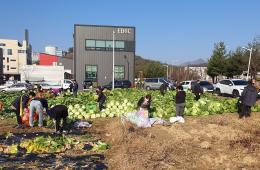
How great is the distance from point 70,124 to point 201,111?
703 cm

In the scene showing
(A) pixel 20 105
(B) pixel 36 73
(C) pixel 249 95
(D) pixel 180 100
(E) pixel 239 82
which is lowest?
(A) pixel 20 105

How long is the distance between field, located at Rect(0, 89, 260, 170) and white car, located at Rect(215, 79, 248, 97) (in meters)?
17.5

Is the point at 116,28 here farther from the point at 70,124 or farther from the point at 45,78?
the point at 70,124

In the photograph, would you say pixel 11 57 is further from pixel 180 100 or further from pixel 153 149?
pixel 153 149

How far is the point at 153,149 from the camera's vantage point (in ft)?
37.6

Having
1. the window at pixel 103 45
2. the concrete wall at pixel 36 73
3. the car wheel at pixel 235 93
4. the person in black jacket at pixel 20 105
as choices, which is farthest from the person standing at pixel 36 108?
the window at pixel 103 45

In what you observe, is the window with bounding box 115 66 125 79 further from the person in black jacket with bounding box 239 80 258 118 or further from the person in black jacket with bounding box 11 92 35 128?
the person in black jacket with bounding box 239 80 258 118

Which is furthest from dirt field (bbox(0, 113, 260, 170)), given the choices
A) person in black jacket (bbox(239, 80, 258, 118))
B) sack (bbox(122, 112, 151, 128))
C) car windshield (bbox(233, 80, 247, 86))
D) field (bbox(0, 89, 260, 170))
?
car windshield (bbox(233, 80, 247, 86))

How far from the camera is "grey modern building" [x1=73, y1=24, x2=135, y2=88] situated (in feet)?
218

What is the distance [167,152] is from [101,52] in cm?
5709

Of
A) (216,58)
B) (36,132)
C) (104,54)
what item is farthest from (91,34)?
(36,132)

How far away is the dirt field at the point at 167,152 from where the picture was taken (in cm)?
1009

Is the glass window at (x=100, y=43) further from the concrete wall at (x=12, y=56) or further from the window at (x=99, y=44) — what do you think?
the concrete wall at (x=12, y=56)

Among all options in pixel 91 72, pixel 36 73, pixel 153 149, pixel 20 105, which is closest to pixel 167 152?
pixel 153 149
